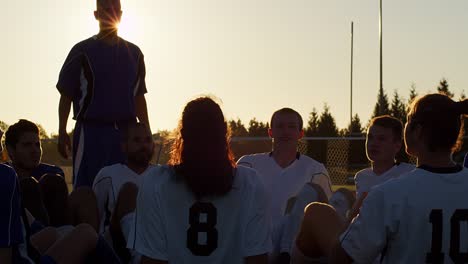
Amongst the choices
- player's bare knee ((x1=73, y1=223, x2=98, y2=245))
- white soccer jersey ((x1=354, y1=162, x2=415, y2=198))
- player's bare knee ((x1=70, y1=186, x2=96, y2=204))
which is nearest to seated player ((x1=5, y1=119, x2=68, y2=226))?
player's bare knee ((x1=70, y1=186, x2=96, y2=204))

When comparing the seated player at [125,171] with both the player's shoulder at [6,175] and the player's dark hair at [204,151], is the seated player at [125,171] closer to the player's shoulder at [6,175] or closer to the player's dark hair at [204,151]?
the player's dark hair at [204,151]

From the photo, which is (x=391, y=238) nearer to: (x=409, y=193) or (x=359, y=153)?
(x=409, y=193)

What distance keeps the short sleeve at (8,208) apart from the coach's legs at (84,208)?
7.29 ft

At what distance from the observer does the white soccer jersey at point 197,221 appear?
3760 millimetres

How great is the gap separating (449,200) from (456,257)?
238mm

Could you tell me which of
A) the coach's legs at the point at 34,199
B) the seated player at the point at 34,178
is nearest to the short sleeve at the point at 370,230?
the seated player at the point at 34,178

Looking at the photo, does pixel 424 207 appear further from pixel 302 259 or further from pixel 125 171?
pixel 125 171

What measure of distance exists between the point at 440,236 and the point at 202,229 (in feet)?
3.65

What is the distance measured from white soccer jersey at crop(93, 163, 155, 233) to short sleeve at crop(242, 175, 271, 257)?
2398 mm

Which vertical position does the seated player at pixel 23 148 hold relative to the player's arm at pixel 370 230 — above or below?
above

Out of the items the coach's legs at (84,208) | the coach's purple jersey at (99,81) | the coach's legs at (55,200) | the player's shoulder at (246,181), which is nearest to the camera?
the player's shoulder at (246,181)

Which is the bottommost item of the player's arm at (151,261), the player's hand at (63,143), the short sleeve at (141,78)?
the player's arm at (151,261)

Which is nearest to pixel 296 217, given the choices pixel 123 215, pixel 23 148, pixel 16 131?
pixel 123 215

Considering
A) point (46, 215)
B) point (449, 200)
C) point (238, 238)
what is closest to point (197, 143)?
point (238, 238)
